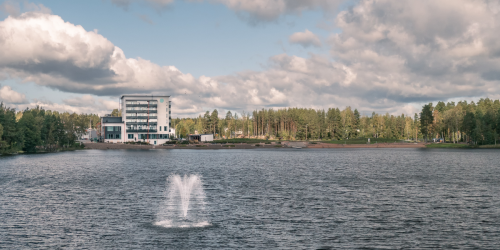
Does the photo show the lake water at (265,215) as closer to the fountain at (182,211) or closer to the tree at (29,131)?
the fountain at (182,211)

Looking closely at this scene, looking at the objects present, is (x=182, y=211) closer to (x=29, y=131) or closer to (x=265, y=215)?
(x=265, y=215)

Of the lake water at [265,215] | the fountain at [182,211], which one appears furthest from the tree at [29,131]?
the fountain at [182,211]

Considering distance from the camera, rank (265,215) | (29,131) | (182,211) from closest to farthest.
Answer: (265,215)
(182,211)
(29,131)

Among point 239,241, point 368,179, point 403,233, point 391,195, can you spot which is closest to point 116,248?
point 239,241

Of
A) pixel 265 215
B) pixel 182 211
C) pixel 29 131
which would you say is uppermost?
pixel 29 131

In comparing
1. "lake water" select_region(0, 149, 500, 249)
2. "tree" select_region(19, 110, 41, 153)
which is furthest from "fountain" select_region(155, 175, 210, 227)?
"tree" select_region(19, 110, 41, 153)

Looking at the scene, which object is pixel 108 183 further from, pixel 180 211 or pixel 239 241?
pixel 239 241

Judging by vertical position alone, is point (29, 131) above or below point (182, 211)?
above

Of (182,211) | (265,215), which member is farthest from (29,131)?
(265,215)

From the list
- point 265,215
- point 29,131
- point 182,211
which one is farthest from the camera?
point 29,131

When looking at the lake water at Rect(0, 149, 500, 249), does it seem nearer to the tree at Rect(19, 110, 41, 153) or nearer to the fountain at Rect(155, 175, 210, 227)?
the fountain at Rect(155, 175, 210, 227)

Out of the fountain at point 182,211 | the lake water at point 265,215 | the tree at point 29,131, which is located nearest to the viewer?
the lake water at point 265,215

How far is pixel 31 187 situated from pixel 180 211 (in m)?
36.0

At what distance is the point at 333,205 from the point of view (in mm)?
48750
